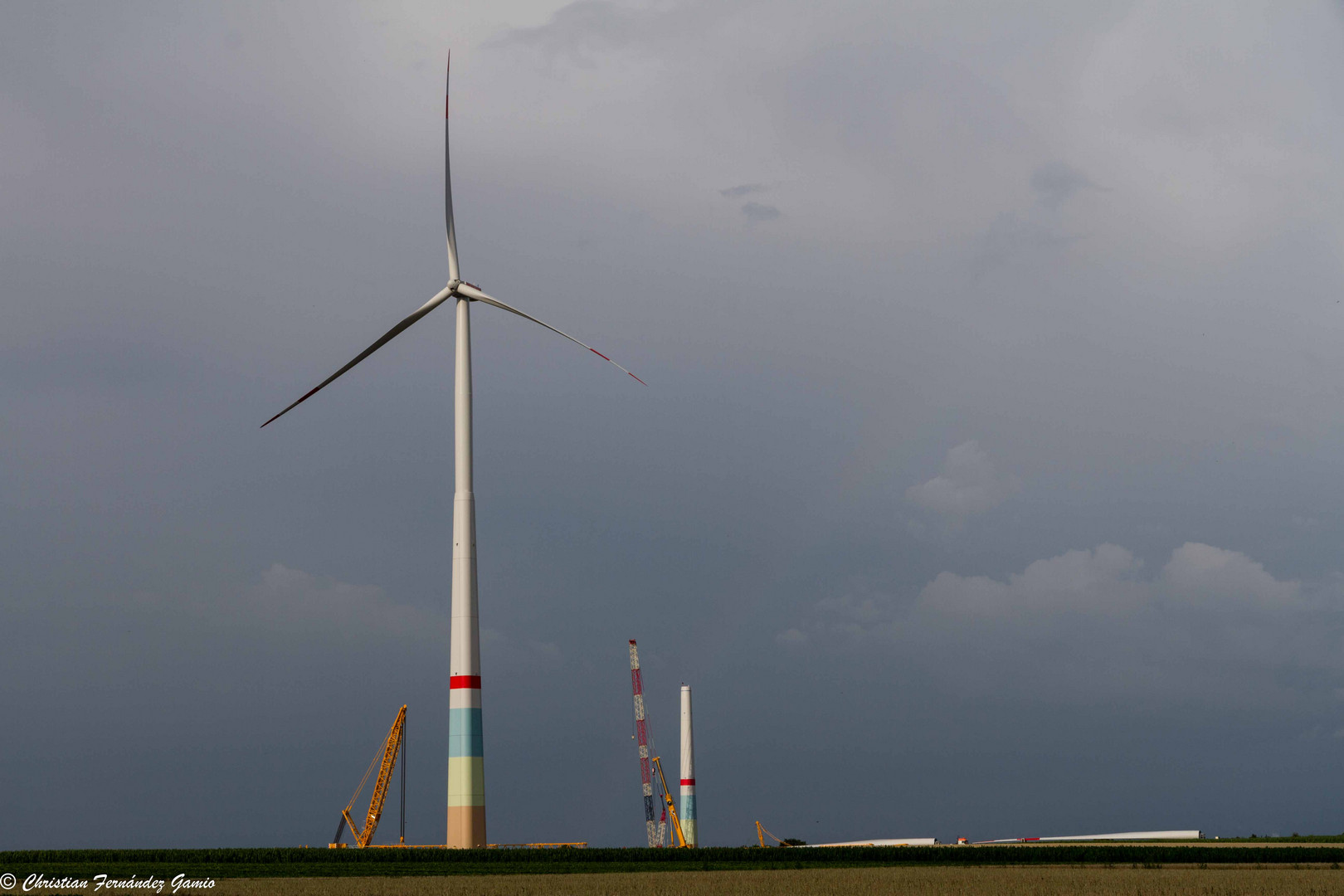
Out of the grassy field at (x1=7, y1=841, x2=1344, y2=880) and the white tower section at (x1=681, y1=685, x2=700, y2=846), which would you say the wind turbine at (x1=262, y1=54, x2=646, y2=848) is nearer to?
the grassy field at (x1=7, y1=841, x2=1344, y2=880)

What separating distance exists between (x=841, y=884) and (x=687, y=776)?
83.3m

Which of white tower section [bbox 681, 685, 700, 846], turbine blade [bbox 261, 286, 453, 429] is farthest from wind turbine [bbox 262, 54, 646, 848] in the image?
white tower section [bbox 681, 685, 700, 846]

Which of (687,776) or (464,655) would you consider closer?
(464,655)

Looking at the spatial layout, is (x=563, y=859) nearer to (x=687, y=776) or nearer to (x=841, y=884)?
(x=841, y=884)

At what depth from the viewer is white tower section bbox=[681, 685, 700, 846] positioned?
147875mm

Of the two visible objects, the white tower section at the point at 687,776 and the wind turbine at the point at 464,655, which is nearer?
the wind turbine at the point at 464,655

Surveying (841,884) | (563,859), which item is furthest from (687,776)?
(841,884)

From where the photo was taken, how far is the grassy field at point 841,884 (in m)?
59.5

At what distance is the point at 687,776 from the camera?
5856 inches

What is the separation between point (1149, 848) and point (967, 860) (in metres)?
21.5

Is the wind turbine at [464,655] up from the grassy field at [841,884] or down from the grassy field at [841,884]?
up

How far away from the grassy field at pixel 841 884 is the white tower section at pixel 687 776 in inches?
Result: 2762

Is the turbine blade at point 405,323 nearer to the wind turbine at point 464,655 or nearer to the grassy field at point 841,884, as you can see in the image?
the wind turbine at point 464,655

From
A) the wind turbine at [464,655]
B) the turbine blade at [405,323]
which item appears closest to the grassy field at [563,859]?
the wind turbine at [464,655]
